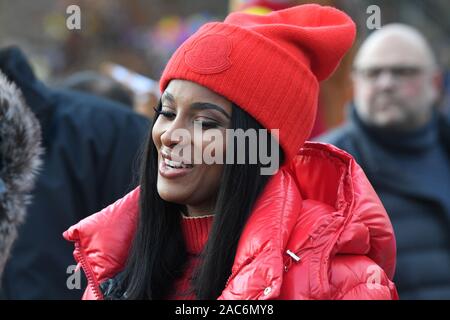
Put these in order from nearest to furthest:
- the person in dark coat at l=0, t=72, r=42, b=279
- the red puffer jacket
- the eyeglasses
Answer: the red puffer jacket, the person in dark coat at l=0, t=72, r=42, b=279, the eyeglasses

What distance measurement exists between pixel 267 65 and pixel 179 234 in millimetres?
538

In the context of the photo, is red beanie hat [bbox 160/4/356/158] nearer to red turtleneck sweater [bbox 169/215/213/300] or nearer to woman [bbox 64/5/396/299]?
woman [bbox 64/5/396/299]

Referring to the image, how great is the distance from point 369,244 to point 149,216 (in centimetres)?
62

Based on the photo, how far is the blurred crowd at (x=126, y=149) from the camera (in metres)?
3.31

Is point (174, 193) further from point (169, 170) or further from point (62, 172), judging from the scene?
point (62, 172)

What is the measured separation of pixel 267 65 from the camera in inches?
107

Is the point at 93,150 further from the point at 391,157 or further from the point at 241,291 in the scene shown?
the point at 241,291

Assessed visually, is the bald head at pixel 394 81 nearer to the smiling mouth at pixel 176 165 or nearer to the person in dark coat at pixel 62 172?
the person in dark coat at pixel 62 172

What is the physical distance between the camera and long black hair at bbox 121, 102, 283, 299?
2596mm

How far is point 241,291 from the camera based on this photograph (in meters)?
2.41

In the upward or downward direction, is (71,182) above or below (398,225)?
above

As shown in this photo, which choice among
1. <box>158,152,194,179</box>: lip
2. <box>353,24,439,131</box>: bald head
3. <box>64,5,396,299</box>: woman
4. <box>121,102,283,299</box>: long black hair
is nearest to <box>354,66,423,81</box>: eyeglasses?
<box>353,24,439,131</box>: bald head

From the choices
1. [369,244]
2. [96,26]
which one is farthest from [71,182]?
[96,26]

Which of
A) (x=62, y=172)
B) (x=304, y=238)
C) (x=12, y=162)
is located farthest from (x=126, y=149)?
(x=304, y=238)
